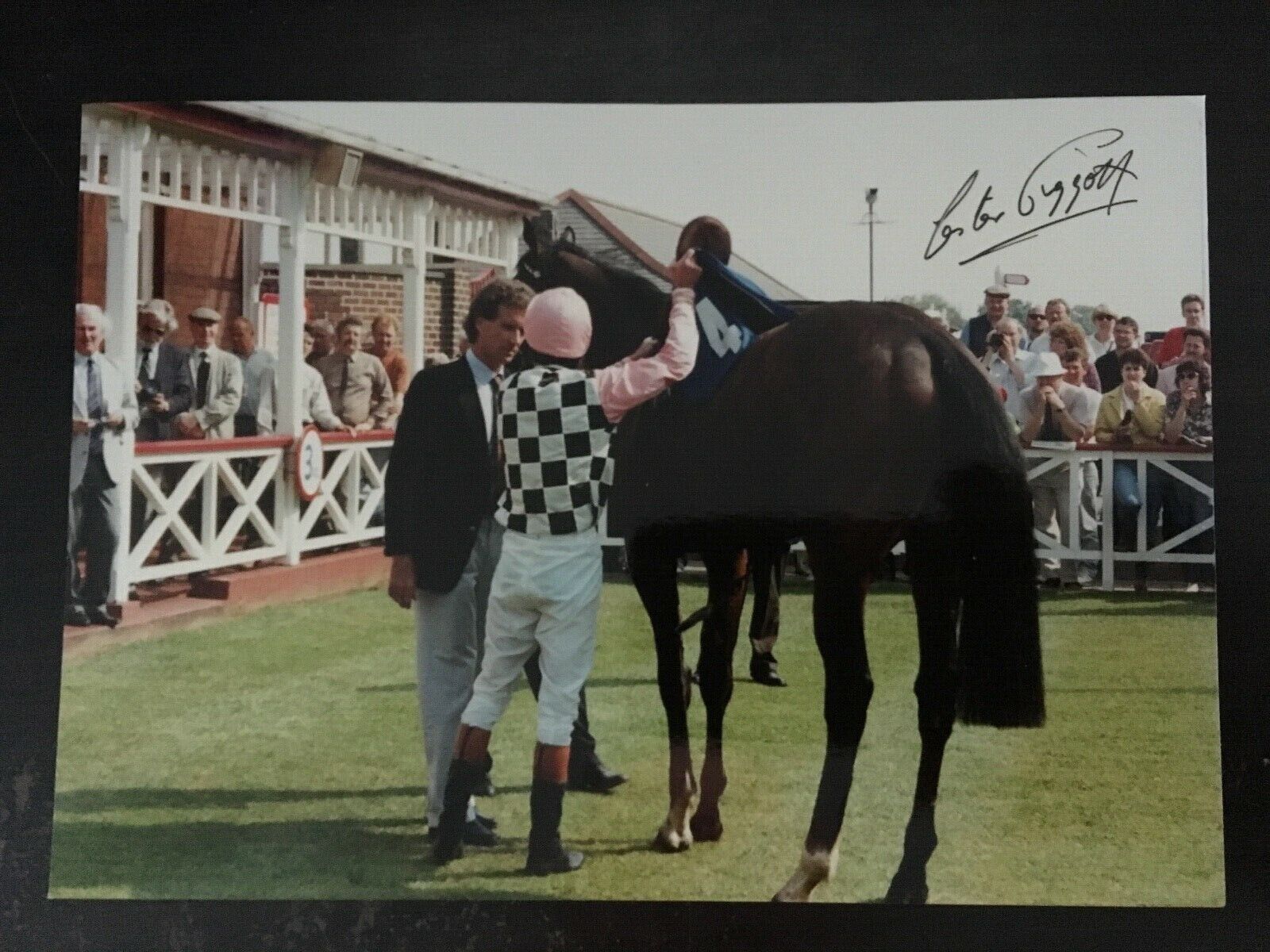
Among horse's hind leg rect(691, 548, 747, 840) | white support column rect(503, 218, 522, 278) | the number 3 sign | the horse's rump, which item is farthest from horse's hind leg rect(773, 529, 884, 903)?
the number 3 sign

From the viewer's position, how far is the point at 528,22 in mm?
3281

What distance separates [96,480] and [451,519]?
104 centimetres

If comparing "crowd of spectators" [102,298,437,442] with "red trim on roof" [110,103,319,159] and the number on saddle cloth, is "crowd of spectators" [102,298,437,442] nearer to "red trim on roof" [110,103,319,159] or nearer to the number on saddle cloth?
"red trim on roof" [110,103,319,159]

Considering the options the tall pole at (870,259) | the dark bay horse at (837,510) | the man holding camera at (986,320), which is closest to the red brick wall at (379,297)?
the dark bay horse at (837,510)

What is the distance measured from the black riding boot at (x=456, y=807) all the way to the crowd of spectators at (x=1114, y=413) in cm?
170

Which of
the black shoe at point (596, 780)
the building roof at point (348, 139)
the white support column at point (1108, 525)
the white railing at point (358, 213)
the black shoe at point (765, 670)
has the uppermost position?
the building roof at point (348, 139)

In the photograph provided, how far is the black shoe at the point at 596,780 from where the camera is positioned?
125 inches

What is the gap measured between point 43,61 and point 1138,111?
3189mm

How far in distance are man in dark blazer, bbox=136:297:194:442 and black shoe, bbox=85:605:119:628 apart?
0.51m

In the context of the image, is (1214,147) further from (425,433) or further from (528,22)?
(425,433)

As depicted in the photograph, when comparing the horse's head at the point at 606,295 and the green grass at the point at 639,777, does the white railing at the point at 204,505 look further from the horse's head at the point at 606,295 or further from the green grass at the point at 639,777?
the horse's head at the point at 606,295

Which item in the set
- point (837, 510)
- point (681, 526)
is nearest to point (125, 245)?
point (681, 526)

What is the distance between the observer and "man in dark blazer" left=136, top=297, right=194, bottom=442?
→ 327 centimetres

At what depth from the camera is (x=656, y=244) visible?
10.5ft
